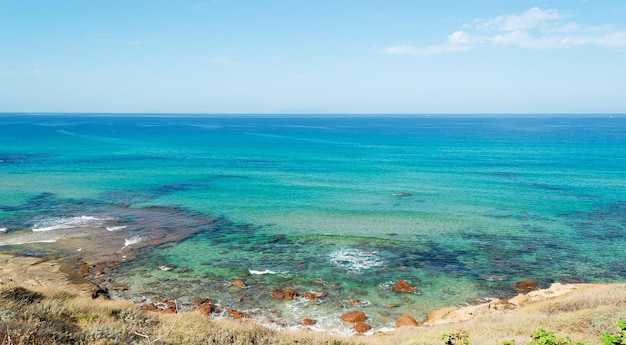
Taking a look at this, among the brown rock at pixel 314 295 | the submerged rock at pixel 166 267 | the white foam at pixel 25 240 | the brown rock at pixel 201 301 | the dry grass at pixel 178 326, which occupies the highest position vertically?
the dry grass at pixel 178 326

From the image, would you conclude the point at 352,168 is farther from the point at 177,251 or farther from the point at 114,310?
the point at 114,310

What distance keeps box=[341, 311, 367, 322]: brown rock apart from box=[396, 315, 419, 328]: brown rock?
1.87 m

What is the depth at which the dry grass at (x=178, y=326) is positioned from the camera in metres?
12.8

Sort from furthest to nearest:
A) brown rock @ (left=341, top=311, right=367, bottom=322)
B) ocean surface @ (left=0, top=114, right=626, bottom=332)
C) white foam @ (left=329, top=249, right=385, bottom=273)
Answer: white foam @ (left=329, top=249, right=385, bottom=273) → ocean surface @ (left=0, top=114, right=626, bottom=332) → brown rock @ (left=341, top=311, right=367, bottom=322)

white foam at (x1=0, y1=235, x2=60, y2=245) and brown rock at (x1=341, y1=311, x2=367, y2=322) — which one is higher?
white foam at (x1=0, y1=235, x2=60, y2=245)

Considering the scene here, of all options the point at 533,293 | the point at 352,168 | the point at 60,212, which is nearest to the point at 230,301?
the point at 533,293

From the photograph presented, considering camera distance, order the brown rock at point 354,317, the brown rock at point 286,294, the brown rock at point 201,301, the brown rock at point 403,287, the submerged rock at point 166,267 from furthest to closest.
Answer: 1. the submerged rock at point 166,267
2. the brown rock at point 403,287
3. the brown rock at point 286,294
4. the brown rock at point 201,301
5. the brown rock at point 354,317

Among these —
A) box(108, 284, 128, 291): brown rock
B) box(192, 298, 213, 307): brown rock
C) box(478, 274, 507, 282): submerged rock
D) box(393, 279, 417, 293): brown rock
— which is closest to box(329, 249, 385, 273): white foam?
box(393, 279, 417, 293): brown rock

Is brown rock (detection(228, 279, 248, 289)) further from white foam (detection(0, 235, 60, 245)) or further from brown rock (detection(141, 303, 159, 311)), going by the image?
white foam (detection(0, 235, 60, 245))

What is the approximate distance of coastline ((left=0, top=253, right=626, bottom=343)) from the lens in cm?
1916

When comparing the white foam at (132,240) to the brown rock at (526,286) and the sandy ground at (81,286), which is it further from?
the brown rock at (526,286)

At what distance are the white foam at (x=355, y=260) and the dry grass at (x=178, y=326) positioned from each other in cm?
1077

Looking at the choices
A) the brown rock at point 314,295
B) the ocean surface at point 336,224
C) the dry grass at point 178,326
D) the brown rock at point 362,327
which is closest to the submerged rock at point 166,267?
the ocean surface at point 336,224

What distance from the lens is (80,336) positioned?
12.8 m
